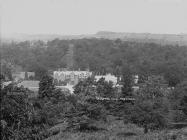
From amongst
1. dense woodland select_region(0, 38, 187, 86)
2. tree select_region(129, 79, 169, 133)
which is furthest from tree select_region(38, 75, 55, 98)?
dense woodland select_region(0, 38, 187, 86)

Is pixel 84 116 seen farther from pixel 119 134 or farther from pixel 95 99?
pixel 95 99

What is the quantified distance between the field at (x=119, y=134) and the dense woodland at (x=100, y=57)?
5046cm

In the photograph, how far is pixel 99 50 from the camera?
11456 cm

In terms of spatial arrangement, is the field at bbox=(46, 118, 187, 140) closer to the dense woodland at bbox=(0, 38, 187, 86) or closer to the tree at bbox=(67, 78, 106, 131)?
the tree at bbox=(67, 78, 106, 131)

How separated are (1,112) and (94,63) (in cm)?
9076

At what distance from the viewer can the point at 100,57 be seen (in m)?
108

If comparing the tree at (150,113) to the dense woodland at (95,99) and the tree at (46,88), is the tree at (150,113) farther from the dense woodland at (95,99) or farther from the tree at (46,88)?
the tree at (46,88)

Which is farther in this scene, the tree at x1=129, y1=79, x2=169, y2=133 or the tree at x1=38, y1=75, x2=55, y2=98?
the tree at x1=38, y1=75, x2=55, y2=98

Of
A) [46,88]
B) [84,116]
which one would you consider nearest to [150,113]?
[84,116]

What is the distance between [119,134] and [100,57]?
82.4 meters

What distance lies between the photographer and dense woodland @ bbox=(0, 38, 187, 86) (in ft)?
289

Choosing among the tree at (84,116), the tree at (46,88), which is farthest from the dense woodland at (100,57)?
the tree at (84,116)

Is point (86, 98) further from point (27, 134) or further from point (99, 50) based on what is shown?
point (99, 50)

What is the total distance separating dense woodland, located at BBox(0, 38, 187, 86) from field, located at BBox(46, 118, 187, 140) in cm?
5046
